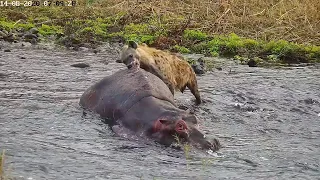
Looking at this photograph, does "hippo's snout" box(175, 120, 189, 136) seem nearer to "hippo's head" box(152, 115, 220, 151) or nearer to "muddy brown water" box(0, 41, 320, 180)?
"hippo's head" box(152, 115, 220, 151)

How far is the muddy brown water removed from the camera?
6.54 m

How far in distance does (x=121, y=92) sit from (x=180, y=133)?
5.03 ft

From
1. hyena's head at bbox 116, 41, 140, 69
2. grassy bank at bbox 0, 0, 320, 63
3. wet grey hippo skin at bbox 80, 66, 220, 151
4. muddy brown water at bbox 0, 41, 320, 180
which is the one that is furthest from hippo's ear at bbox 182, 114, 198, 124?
grassy bank at bbox 0, 0, 320, 63

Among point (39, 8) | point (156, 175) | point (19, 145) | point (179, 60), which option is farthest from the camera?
point (39, 8)

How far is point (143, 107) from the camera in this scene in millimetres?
7934

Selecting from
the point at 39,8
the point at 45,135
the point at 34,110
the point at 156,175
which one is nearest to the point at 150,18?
the point at 39,8

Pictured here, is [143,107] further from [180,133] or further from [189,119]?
[180,133]

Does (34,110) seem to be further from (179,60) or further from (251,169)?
(251,169)

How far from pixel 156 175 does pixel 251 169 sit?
110 cm

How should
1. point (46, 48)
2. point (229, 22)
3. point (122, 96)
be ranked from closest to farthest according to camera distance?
point (122, 96)
point (46, 48)
point (229, 22)

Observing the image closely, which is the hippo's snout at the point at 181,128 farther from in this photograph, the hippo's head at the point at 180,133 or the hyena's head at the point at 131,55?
the hyena's head at the point at 131,55

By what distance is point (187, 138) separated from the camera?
736 centimetres

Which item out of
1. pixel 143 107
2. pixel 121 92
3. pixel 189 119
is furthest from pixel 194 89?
pixel 189 119

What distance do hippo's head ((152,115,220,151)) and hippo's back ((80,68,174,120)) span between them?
2.63ft
